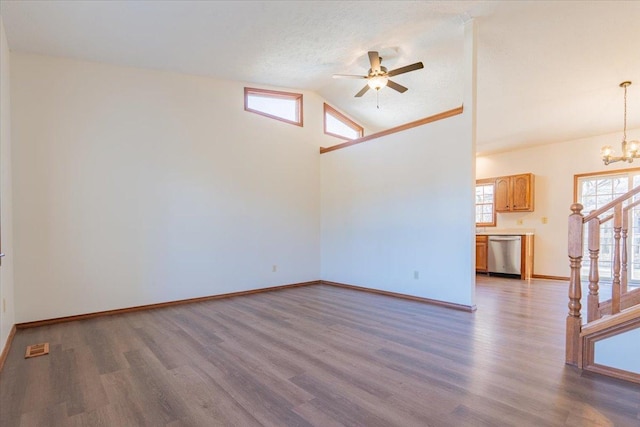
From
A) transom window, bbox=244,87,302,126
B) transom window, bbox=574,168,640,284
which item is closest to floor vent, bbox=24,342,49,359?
transom window, bbox=244,87,302,126

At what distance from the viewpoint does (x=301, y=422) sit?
1.68m

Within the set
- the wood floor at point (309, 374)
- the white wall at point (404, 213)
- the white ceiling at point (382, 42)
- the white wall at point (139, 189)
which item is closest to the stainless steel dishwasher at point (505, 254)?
the white ceiling at point (382, 42)

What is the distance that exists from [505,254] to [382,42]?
195 inches

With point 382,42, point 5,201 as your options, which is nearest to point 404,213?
point 382,42

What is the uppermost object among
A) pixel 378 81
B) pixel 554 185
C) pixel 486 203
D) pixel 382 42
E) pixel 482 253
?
pixel 382 42

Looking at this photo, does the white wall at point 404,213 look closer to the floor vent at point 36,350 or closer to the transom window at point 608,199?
the transom window at point 608,199

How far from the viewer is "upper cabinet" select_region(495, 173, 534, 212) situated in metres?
6.65

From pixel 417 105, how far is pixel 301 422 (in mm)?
5616

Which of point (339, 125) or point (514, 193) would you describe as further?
point (514, 193)

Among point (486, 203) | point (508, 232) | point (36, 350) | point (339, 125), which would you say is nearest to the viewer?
point (36, 350)

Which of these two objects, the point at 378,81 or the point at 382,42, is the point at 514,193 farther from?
the point at 382,42

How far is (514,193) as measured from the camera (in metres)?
6.84

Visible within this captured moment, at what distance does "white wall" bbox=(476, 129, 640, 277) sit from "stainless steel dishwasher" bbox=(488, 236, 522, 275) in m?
0.59

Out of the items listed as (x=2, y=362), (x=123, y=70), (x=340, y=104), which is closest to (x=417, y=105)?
(x=340, y=104)
